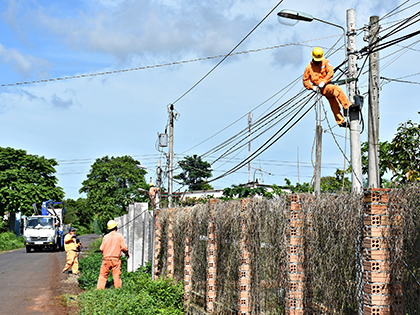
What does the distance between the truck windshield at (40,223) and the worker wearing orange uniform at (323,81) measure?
27249 millimetres

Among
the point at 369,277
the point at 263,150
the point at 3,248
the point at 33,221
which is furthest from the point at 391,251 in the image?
the point at 3,248

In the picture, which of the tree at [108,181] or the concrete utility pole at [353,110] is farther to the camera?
the tree at [108,181]

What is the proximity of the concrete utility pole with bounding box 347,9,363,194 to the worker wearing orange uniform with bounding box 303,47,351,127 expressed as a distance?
27cm

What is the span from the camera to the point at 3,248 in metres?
36.0

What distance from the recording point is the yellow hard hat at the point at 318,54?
8.80m

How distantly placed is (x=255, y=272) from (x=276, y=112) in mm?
7241

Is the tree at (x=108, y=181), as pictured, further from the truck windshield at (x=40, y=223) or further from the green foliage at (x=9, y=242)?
the truck windshield at (x=40, y=223)

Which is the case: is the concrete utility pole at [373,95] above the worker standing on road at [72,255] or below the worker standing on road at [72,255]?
above

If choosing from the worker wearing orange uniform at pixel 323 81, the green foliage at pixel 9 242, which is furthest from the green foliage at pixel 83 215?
the worker wearing orange uniform at pixel 323 81

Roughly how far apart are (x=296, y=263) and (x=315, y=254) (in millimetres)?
364

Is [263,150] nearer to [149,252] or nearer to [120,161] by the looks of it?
[149,252]

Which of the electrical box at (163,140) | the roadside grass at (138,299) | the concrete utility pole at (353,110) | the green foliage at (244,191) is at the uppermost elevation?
the electrical box at (163,140)

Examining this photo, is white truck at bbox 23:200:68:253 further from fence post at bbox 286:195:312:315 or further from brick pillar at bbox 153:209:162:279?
fence post at bbox 286:195:312:315

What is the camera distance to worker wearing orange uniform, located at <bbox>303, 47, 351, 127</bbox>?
8773 millimetres
